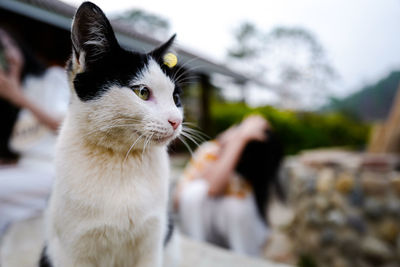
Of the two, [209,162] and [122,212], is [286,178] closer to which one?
[209,162]

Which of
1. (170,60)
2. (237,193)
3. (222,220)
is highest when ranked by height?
(170,60)

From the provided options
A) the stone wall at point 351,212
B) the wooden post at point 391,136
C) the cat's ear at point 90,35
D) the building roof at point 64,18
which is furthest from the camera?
the wooden post at point 391,136

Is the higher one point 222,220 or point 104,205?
point 104,205

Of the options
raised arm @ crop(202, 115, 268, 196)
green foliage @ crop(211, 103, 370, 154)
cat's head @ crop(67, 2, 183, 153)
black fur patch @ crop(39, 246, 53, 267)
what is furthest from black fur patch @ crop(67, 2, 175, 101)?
green foliage @ crop(211, 103, 370, 154)

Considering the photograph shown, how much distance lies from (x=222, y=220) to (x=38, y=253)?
1710 millimetres

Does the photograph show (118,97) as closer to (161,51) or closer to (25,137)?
(161,51)

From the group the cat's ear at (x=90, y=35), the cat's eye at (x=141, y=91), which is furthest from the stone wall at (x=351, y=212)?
the cat's ear at (x=90, y=35)

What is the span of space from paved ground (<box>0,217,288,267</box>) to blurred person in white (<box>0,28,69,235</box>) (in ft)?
0.52

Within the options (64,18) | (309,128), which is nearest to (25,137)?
(64,18)

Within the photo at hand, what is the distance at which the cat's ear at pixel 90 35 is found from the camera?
578mm

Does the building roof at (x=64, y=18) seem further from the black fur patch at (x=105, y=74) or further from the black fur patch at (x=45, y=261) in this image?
the black fur patch at (x=45, y=261)

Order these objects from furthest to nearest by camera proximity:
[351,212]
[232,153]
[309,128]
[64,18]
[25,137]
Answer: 1. [309,128]
2. [232,153]
3. [351,212]
4. [25,137]
5. [64,18]

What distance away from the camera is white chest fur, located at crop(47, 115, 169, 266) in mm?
646

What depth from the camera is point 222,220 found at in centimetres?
264
